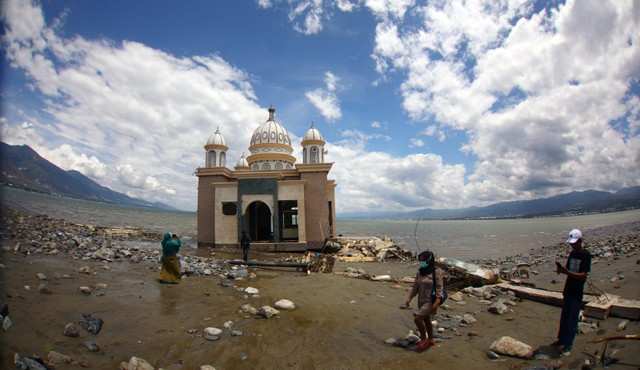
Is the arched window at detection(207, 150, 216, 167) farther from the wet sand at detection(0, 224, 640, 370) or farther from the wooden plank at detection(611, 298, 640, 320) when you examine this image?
the wooden plank at detection(611, 298, 640, 320)

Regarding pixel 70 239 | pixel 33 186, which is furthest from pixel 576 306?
pixel 33 186

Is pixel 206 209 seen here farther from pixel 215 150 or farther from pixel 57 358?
pixel 57 358

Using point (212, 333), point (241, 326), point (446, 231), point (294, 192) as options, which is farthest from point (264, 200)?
point (446, 231)

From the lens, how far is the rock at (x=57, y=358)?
165 inches

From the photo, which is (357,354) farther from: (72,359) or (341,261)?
(341,261)

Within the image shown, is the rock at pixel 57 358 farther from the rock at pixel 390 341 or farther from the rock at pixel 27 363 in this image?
the rock at pixel 390 341

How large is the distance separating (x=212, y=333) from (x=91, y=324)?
1950 millimetres

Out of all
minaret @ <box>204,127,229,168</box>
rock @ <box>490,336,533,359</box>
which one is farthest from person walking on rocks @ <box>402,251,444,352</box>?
minaret @ <box>204,127,229,168</box>

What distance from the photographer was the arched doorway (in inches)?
1090

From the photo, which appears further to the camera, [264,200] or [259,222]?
[259,222]

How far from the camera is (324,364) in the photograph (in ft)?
16.7

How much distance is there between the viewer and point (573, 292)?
525 cm

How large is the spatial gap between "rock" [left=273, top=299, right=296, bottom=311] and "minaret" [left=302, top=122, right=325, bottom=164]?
2011 cm

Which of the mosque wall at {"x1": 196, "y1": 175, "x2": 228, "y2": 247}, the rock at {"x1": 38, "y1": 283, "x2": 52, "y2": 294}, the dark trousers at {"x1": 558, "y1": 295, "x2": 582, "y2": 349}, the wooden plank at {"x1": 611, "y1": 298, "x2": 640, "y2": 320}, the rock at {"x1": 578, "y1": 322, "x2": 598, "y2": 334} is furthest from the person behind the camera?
the mosque wall at {"x1": 196, "y1": 175, "x2": 228, "y2": 247}
